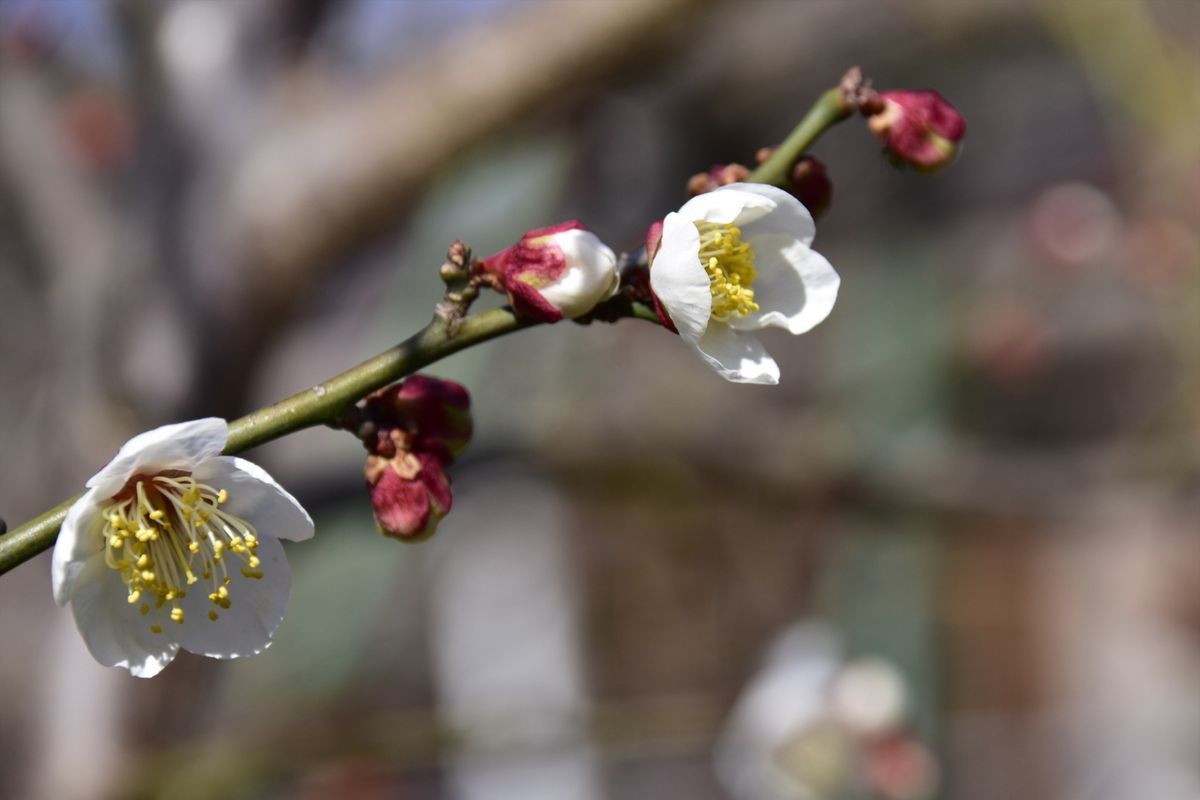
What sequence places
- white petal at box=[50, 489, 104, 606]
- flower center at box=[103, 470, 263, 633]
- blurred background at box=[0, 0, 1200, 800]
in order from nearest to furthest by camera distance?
white petal at box=[50, 489, 104, 606]
flower center at box=[103, 470, 263, 633]
blurred background at box=[0, 0, 1200, 800]

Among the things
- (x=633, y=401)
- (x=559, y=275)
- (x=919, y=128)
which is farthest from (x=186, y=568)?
(x=633, y=401)

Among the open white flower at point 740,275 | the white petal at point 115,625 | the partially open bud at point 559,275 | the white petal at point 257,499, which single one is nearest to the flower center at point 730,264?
the open white flower at point 740,275

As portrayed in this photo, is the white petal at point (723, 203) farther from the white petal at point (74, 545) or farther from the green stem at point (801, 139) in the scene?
the white petal at point (74, 545)

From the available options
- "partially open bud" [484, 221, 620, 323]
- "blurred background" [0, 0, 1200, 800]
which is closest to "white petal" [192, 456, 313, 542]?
"partially open bud" [484, 221, 620, 323]

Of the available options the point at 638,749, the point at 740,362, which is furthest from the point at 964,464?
the point at 740,362

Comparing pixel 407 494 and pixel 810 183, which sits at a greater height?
pixel 810 183

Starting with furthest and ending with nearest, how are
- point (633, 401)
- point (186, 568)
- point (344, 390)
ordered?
point (633, 401) → point (186, 568) → point (344, 390)

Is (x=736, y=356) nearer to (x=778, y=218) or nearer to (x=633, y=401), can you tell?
(x=778, y=218)

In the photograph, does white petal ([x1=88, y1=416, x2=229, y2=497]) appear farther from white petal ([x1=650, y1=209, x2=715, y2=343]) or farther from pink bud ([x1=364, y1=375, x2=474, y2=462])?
white petal ([x1=650, y1=209, x2=715, y2=343])
